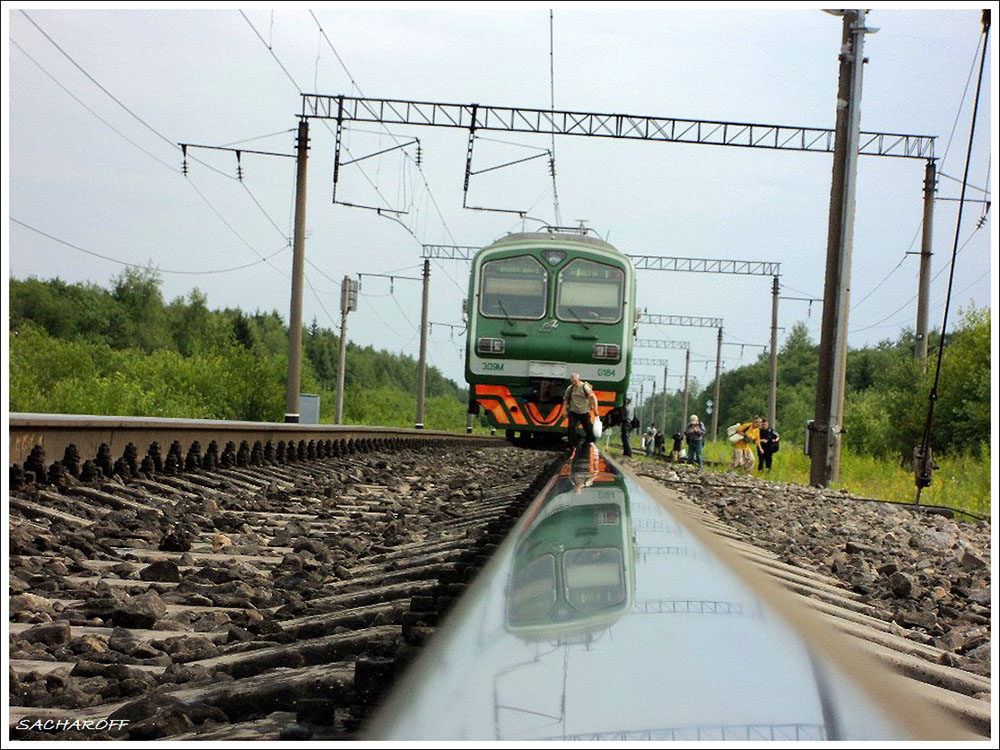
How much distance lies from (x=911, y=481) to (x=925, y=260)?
839 cm

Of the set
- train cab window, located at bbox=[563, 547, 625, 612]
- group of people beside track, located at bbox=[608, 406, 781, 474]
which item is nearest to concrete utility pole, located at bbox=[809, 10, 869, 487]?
group of people beside track, located at bbox=[608, 406, 781, 474]

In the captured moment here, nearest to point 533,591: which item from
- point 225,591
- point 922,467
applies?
point 225,591

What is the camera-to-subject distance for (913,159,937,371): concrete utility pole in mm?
23672

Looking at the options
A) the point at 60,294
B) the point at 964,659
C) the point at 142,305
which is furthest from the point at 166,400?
the point at 964,659

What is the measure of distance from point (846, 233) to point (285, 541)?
11.5m

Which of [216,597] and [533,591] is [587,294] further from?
[533,591]

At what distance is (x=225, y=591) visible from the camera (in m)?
4.07

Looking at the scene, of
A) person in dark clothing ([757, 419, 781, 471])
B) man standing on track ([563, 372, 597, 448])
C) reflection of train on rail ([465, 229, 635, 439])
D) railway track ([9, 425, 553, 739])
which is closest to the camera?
railway track ([9, 425, 553, 739])

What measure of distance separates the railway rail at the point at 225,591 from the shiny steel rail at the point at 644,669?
0.32 feet

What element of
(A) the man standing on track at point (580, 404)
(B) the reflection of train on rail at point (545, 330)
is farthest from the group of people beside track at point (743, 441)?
(A) the man standing on track at point (580, 404)

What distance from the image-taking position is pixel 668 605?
7.22 feet

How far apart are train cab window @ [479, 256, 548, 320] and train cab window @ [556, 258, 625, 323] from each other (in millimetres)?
323

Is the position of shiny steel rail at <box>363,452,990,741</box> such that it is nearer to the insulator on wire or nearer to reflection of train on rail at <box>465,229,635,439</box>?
the insulator on wire

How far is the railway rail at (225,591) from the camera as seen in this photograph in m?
2.04
